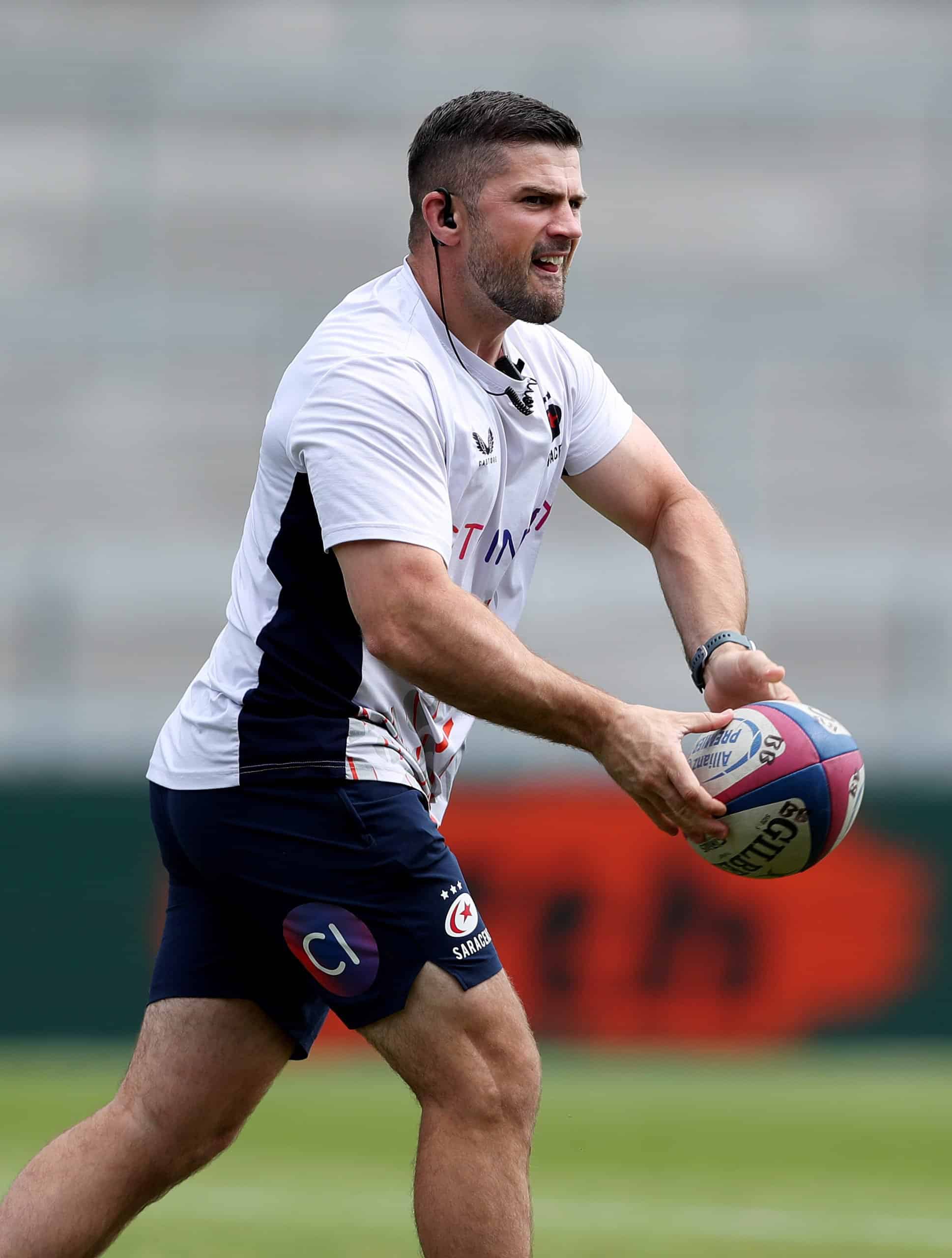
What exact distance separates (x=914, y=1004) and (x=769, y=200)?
7.56 metres

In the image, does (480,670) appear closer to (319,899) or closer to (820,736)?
(319,899)

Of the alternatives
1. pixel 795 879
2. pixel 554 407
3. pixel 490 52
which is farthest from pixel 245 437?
pixel 554 407

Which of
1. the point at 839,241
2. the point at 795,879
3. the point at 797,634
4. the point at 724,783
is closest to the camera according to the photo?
the point at 724,783

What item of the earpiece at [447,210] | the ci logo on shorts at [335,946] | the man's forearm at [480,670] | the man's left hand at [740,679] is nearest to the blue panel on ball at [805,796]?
the man's left hand at [740,679]

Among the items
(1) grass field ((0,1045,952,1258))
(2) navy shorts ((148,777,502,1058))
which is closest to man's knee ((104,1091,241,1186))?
(2) navy shorts ((148,777,502,1058))

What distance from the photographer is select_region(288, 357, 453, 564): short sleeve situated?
139 inches

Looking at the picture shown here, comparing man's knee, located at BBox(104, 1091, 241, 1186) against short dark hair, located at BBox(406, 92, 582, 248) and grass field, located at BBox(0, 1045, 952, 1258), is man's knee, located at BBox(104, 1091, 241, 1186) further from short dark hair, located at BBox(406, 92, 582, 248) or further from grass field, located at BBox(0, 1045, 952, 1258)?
short dark hair, located at BBox(406, 92, 582, 248)

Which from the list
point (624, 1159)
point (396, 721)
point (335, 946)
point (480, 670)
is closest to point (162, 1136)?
point (335, 946)

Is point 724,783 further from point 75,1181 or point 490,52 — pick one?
point 490,52

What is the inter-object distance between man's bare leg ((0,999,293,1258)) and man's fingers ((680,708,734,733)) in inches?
42.6

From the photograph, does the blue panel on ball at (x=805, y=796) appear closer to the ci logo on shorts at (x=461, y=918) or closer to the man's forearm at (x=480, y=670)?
the man's forearm at (x=480, y=670)

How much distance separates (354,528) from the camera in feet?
11.6

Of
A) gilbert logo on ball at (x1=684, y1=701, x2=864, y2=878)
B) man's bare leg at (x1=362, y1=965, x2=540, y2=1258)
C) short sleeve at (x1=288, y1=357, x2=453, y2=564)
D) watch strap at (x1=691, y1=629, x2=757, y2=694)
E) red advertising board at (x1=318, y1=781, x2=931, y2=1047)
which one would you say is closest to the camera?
man's bare leg at (x1=362, y1=965, x2=540, y2=1258)

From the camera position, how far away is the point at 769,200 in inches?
582
